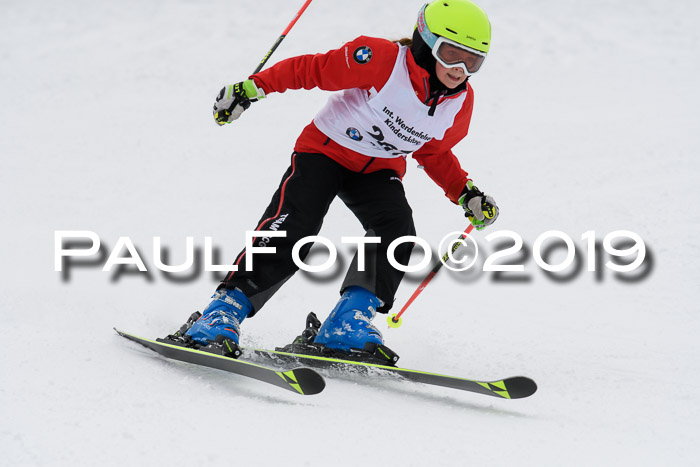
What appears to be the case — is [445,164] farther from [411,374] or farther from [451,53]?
[411,374]

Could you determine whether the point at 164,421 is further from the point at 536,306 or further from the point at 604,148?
the point at 604,148

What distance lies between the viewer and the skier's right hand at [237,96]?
313 cm

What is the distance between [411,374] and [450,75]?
1233 mm

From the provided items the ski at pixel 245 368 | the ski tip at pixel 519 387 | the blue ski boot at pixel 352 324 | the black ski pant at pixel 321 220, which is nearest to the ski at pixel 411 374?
the ski tip at pixel 519 387

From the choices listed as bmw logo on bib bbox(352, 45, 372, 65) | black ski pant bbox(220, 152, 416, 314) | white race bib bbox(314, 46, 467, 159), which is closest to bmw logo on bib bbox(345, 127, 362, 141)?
white race bib bbox(314, 46, 467, 159)

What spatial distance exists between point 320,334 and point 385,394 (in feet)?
1.90

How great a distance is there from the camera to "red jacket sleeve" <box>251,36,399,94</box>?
312 centimetres

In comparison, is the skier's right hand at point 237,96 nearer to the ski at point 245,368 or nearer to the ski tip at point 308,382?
the ski at point 245,368

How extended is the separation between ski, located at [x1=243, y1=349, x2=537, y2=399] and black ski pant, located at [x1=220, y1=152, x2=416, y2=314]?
0.24 m

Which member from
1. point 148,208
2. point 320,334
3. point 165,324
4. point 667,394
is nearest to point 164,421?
point 320,334

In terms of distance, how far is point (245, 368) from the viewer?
2783mm

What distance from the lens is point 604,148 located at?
24.0 feet

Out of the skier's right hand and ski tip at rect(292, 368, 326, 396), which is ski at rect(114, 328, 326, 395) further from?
the skier's right hand

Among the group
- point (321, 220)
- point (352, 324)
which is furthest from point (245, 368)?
point (321, 220)
